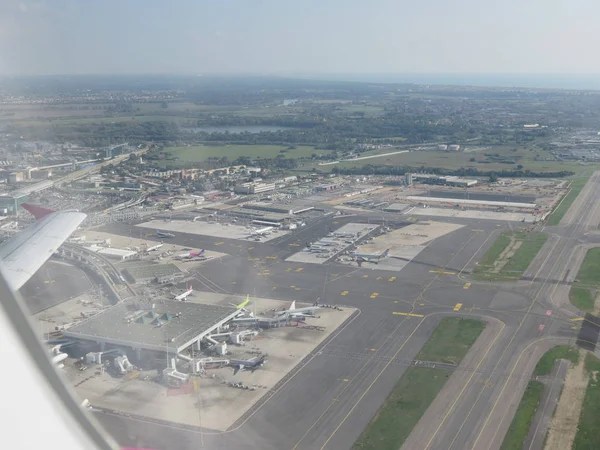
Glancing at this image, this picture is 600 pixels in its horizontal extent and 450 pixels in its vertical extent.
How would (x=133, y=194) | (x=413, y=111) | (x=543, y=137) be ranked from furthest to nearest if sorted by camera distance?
(x=413, y=111) < (x=543, y=137) < (x=133, y=194)

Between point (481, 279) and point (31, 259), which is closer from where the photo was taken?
point (31, 259)

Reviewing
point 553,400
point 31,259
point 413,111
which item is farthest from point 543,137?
point 31,259

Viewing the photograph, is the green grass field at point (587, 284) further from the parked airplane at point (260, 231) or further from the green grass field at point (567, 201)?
the parked airplane at point (260, 231)

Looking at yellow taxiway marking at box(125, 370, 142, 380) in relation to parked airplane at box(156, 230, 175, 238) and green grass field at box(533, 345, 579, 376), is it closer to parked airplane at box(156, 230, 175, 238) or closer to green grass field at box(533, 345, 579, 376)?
green grass field at box(533, 345, 579, 376)

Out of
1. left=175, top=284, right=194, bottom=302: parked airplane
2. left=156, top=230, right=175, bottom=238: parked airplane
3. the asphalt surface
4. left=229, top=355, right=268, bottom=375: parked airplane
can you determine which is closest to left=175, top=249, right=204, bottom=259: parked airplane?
the asphalt surface

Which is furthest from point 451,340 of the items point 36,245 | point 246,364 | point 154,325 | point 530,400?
point 36,245

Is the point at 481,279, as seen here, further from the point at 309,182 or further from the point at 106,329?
the point at 309,182

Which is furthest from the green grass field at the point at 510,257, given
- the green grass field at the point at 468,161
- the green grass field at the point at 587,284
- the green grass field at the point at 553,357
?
the green grass field at the point at 468,161
